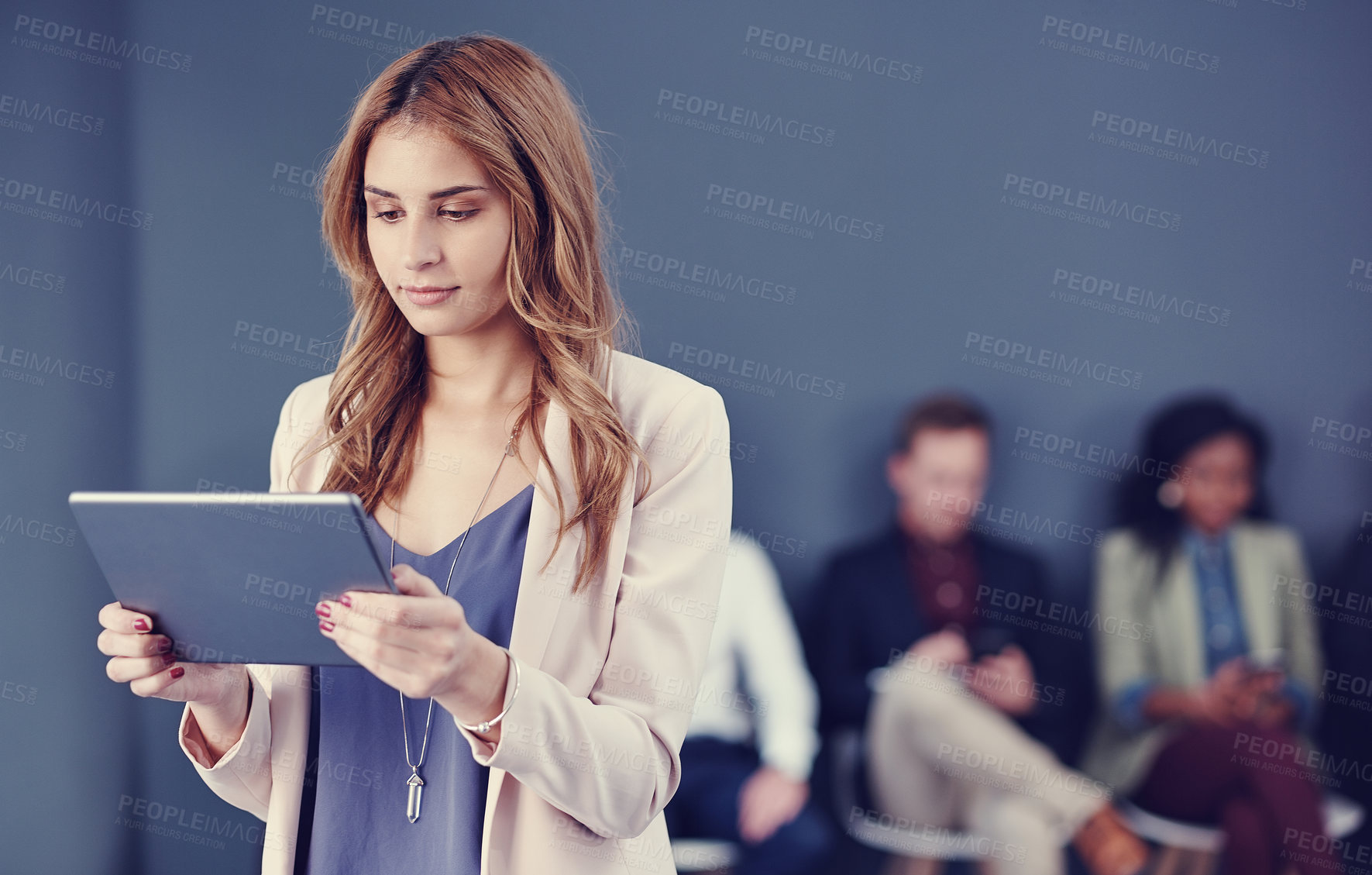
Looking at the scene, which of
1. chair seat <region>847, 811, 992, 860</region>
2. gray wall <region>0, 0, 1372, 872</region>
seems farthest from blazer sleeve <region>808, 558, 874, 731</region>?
chair seat <region>847, 811, 992, 860</region>

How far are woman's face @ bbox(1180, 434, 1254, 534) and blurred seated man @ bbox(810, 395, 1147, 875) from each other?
1.79ft

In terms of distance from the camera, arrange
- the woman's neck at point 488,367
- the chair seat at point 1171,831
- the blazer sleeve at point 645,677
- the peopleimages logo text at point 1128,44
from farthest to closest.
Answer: the peopleimages logo text at point 1128,44
the chair seat at point 1171,831
the woman's neck at point 488,367
the blazer sleeve at point 645,677

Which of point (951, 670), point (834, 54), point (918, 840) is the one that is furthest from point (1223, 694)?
point (834, 54)

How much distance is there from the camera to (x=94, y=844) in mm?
2787

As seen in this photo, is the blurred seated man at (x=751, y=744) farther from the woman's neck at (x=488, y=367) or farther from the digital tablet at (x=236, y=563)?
the digital tablet at (x=236, y=563)

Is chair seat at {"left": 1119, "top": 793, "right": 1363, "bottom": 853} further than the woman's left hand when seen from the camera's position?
Yes

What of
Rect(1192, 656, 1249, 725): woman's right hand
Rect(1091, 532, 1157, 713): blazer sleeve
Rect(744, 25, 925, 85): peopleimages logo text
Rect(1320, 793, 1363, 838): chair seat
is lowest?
Rect(1320, 793, 1363, 838): chair seat

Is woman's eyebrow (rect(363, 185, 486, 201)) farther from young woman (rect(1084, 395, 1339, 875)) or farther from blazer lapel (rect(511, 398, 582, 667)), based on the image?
young woman (rect(1084, 395, 1339, 875))

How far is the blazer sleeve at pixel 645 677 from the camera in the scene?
93cm

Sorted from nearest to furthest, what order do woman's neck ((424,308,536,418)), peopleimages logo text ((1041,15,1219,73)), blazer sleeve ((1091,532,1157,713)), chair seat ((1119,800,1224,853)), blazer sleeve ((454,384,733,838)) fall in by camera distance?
blazer sleeve ((454,384,733,838)) → woman's neck ((424,308,536,418)) → chair seat ((1119,800,1224,853)) → blazer sleeve ((1091,532,1157,713)) → peopleimages logo text ((1041,15,1219,73))

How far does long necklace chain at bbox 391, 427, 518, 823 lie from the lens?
106cm

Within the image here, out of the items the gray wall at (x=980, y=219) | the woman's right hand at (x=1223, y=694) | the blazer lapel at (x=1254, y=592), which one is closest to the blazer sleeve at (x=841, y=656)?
the gray wall at (x=980, y=219)

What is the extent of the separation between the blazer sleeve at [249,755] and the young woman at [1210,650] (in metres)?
2.84

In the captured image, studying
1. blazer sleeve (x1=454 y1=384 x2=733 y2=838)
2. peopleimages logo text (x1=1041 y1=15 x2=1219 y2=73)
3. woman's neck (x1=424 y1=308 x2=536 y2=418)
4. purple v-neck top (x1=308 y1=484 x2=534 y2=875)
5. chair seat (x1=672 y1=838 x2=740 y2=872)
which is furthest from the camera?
peopleimages logo text (x1=1041 y1=15 x2=1219 y2=73)
